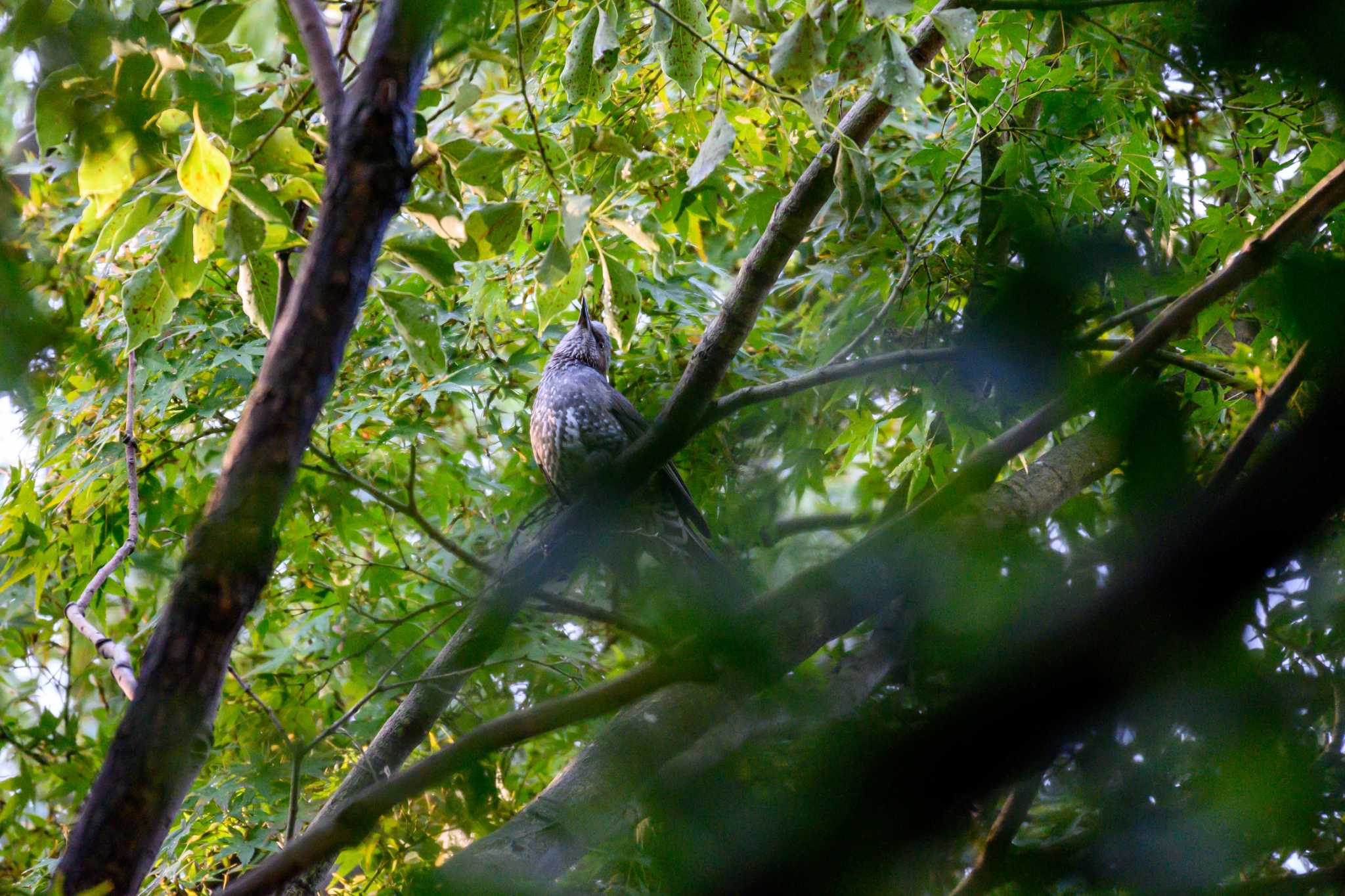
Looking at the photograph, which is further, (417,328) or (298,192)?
(417,328)

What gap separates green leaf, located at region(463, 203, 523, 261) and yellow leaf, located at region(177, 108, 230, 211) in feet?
1.37

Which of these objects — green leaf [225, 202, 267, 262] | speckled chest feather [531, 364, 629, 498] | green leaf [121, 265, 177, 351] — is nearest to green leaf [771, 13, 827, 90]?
green leaf [225, 202, 267, 262]

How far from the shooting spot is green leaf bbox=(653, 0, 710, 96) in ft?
5.74

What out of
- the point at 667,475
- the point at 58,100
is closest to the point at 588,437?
the point at 667,475

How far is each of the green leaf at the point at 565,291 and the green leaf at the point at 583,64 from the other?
1.02 feet

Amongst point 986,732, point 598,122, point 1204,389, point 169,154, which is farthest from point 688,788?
point 598,122

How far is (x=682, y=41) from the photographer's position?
1.80 metres

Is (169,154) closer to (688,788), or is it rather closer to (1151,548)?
(688,788)

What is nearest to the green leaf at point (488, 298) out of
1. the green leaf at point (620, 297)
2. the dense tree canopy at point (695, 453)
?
the dense tree canopy at point (695, 453)

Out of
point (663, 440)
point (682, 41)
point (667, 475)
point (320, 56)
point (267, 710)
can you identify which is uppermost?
point (667, 475)

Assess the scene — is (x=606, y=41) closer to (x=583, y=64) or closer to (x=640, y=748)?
(x=583, y=64)

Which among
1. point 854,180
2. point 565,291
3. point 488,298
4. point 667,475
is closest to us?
point 854,180

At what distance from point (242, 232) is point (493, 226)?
404mm

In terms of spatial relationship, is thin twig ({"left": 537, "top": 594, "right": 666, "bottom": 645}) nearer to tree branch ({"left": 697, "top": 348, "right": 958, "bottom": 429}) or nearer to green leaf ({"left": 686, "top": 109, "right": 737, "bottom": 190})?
tree branch ({"left": 697, "top": 348, "right": 958, "bottom": 429})
